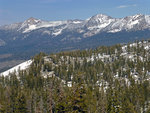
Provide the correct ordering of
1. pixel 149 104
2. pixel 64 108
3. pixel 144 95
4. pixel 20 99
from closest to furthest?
pixel 64 108, pixel 20 99, pixel 149 104, pixel 144 95

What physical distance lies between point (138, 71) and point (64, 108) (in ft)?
489

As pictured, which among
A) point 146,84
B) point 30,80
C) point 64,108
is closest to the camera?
point 64,108

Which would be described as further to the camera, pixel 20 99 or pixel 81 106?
pixel 20 99

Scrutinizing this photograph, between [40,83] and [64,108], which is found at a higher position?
[64,108]

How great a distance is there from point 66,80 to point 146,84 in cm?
6370

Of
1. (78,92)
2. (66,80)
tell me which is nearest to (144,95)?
(66,80)

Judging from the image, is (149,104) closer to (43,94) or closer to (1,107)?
(43,94)

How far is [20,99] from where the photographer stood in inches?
3836

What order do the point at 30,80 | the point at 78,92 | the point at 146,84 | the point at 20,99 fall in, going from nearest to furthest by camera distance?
the point at 78,92 → the point at 20,99 → the point at 146,84 → the point at 30,80

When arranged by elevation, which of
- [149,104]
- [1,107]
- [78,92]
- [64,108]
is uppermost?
[78,92]

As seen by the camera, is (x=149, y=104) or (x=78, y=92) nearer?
(x=78, y=92)

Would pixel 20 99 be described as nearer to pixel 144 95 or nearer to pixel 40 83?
pixel 144 95

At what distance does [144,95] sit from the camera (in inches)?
5404

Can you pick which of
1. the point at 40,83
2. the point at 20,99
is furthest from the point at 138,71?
the point at 20,99
